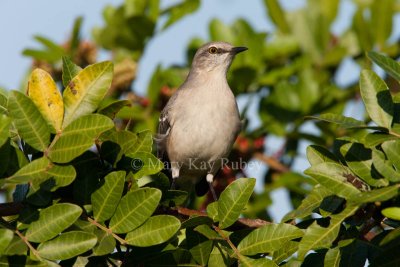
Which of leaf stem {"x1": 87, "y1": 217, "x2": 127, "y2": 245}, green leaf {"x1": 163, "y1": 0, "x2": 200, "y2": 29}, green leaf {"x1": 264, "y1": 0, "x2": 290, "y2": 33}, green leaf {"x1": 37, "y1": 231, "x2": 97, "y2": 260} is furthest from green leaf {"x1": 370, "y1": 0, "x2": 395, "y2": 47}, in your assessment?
green leaf {"x1": 37, "y1": 231, "x2": 97, "y2": 260}

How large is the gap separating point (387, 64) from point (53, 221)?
6.12 feet

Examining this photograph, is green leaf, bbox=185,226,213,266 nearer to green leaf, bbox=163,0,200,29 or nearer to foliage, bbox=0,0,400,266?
foliage, bbox=0,0,400,266

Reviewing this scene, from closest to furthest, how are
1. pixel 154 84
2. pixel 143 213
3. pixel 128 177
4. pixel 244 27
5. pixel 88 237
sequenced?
pixel 88 237, pixel 143 213, pixel 128 177, pixel 154 84, pixel 244 27

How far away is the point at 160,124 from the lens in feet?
22.9

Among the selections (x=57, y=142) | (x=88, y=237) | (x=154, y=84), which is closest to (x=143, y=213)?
(x=88, y=237)

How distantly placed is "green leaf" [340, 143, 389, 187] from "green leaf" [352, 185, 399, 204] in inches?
11.6

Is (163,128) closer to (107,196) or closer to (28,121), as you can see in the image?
(107,196)

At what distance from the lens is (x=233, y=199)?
3836mm

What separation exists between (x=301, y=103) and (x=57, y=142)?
3827mm

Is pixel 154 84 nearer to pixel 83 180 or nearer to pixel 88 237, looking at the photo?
pixel 83 180

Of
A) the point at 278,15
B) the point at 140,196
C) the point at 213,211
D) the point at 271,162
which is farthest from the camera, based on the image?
the point at 278,15

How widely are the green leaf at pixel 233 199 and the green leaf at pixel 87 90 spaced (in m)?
0.91

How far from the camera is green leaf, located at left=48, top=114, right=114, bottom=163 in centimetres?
336

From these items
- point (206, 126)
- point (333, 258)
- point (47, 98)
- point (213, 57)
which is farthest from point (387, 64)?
point (213, 57)
